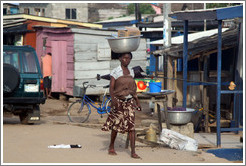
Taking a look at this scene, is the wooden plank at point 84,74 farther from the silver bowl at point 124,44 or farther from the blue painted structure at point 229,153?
the silver bowl at point 124,44

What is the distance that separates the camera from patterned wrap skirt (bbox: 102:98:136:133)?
7.94m

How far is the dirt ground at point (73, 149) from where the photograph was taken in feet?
24.8

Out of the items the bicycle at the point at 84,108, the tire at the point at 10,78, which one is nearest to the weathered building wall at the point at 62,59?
the bicycle at the point at 84,108

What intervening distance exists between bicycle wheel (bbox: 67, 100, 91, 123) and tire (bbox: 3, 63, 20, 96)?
2676 mm

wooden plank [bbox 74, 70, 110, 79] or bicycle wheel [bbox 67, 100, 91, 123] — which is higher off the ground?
wooden plank [bbox 74, 70, 110, 79]

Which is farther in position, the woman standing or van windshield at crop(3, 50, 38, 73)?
van windshield at crop(3, 50, 38, 73)

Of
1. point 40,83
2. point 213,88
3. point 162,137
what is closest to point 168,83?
point 213,88

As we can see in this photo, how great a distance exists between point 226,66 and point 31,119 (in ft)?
21.0

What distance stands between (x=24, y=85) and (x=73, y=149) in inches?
141

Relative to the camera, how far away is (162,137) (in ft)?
30.9

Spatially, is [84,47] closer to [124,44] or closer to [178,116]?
[178,116]

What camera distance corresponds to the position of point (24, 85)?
38.0 feet

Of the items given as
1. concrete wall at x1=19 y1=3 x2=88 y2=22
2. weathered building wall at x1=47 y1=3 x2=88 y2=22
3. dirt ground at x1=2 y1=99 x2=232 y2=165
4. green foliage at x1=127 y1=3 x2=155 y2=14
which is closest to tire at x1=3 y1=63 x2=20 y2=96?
dirt ground at x1=2 y1=99 x2=232 y2=165

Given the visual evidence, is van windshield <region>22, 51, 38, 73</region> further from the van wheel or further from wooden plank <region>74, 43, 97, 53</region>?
wooden plank <region>74, 43, 97, 53</region>
